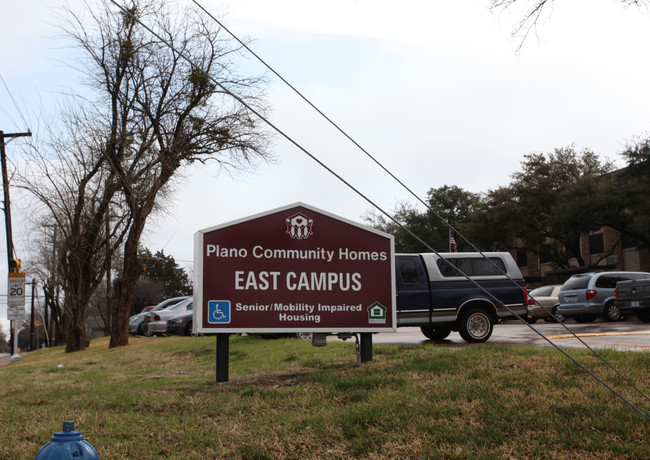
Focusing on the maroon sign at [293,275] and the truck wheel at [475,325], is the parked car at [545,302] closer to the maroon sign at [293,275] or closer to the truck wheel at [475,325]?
the truck wheel at [475,325]

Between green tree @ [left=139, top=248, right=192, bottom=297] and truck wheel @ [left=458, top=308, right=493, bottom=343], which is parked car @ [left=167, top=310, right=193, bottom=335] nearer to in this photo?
truck wheel @ [left=458, top=308, right=493, bottom=343]

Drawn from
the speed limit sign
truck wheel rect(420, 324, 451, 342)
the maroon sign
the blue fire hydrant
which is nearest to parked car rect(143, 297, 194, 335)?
the speed limit sign

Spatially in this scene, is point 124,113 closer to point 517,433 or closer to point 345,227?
point 345,227

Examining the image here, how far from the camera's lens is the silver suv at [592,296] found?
2045cm

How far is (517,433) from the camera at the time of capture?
→ 4.89 metres

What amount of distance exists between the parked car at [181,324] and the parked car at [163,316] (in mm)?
820

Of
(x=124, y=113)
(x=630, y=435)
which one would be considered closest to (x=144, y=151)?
(x=124, y=113)

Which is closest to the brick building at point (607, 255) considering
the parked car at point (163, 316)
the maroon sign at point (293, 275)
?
the parked car at point (163, 316)

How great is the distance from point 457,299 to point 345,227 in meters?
4.51

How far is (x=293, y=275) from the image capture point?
8.93 metres

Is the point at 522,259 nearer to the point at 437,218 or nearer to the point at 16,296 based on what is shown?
the point at 437,218

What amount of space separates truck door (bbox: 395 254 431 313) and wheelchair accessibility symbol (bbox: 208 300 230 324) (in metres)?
4.95

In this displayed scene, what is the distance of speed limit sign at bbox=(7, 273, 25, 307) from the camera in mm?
20266

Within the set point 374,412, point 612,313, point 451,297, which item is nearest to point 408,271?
point 451,297
